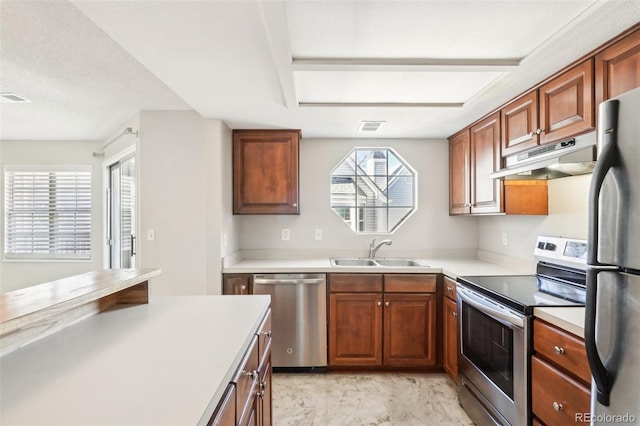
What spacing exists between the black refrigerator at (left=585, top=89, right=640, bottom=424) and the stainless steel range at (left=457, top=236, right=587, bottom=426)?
472 mm

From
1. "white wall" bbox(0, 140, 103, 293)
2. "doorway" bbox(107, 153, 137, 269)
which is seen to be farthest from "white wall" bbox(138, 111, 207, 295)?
"white wall" bbox(0, 140, 103, 293)

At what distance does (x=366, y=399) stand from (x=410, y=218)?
5.88 ft

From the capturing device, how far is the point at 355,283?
2625 mm

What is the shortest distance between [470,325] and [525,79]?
1.57 meters

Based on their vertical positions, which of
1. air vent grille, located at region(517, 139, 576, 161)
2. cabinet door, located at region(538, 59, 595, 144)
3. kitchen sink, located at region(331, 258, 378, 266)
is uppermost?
cabinet door, located at region(538, 59, 595, 144)

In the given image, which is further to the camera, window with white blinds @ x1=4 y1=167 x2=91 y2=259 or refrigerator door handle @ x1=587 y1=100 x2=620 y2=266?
window with white blinds @ x1=4 y1=167 x2=91 y2=259

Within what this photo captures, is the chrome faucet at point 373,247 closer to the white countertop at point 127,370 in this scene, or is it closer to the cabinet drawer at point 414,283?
the cabinet drawer at point 414,283

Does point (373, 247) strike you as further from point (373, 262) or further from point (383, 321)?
point (383, 321)

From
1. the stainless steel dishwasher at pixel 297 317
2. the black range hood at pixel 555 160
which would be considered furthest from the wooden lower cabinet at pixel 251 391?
the black range hood at pixel 555 160

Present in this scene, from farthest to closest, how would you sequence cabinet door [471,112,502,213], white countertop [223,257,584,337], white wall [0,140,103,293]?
white wall [0,140,103,293], white countertop [223,257,584,337], cabinet door [471,112,502,213]

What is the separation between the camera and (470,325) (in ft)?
6.78

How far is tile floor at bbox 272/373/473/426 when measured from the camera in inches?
81.7

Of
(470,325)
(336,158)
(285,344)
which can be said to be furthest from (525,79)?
(285,344)

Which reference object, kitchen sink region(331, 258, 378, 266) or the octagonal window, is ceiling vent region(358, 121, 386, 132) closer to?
the octagonal window
